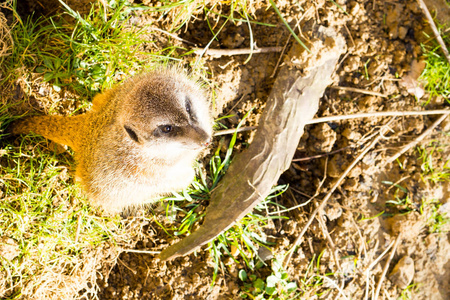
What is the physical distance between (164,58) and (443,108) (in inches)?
115

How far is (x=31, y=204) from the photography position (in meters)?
3.24

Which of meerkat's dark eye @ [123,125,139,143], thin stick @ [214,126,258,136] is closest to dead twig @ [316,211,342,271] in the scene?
thin stick @ [214,126,258,136]

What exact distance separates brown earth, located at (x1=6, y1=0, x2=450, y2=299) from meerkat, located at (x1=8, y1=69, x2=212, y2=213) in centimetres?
60

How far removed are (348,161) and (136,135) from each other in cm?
216

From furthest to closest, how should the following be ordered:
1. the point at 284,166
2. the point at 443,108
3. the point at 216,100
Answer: the point at 443,108
the point at 216,100
the point at 284,166

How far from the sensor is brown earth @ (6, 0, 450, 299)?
11.4 ft

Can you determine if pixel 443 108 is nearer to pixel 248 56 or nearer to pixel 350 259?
pixel 350 259

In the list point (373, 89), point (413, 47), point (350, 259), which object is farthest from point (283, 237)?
point (413, 47)

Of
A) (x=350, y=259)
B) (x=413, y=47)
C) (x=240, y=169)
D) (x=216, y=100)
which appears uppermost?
(x=413, y=47)

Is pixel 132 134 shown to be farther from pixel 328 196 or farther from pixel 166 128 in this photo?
pixel 328 196

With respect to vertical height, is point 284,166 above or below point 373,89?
below

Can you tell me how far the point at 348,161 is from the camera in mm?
3637

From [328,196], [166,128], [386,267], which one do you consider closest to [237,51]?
[166,128]

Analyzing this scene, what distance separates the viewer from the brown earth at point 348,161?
347cm
